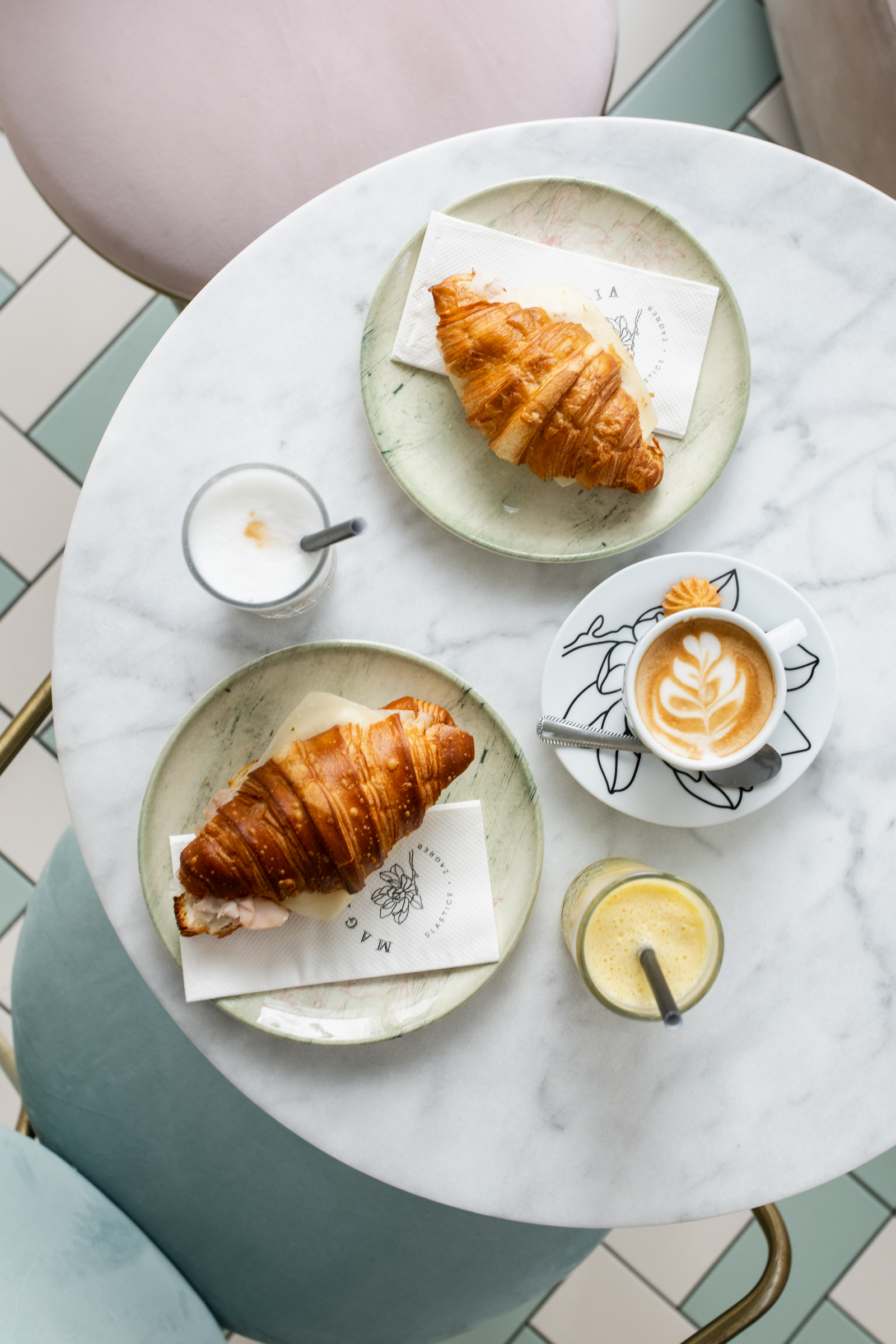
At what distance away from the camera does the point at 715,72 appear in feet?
6.15

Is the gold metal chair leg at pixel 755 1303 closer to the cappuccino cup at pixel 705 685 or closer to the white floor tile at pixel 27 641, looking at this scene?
the cappuccino cup at pixel 705 685

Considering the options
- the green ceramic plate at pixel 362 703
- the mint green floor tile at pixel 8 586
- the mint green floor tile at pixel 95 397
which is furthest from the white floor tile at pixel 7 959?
the green ceramic plate at pixel 362 703

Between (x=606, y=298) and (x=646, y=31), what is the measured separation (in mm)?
1165

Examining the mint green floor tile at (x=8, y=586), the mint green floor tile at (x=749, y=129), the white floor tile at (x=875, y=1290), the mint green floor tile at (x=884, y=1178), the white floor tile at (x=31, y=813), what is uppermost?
the mint green floor tile at (x=749, y=129)

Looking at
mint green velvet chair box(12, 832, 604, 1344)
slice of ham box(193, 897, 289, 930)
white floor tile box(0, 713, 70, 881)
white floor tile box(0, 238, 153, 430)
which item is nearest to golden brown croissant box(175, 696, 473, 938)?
slice of ham box(193, 897, 289, 930)

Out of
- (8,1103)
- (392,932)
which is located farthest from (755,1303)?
(8,1103)

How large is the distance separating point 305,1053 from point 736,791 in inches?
20.6

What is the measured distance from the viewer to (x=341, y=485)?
1.07 meters

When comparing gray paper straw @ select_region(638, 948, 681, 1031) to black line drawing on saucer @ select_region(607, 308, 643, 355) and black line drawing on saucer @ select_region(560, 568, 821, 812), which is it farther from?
black line drawing on saucer @ select_region(607, 308, 643, 355)

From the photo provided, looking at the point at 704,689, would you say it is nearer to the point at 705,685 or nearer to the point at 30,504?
the point at 705,685

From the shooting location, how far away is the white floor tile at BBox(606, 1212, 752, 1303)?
1.78 meters

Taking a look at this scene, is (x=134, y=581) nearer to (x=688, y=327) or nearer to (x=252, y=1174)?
(x=688, y=327)

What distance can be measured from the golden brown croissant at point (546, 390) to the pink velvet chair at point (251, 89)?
39cm

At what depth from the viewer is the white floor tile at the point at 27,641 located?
1813 millimetres
